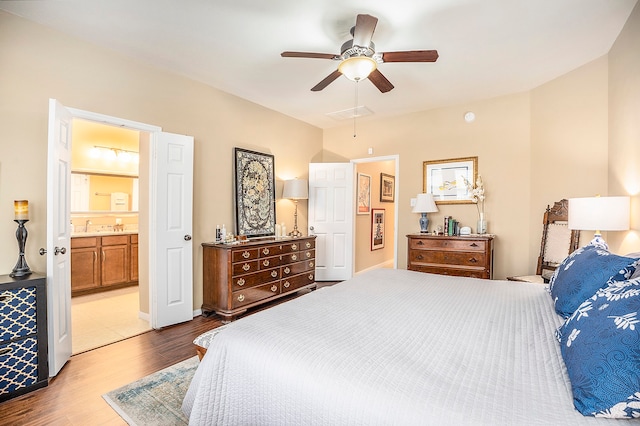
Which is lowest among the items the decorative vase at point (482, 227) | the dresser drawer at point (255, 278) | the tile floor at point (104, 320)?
the tile floor at point (104, 320)

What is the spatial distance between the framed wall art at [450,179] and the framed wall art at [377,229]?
1969 mm

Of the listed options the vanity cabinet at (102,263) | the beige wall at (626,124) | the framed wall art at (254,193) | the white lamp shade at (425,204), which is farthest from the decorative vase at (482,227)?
the vanity cabinet at (102,263)

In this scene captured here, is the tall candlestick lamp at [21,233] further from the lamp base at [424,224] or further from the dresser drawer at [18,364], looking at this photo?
the lamp base at [424,224]

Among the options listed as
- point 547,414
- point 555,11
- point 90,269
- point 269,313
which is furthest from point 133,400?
point 555,11

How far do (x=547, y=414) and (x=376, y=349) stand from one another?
1.82 ft

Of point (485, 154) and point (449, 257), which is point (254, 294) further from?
point (485, 154)

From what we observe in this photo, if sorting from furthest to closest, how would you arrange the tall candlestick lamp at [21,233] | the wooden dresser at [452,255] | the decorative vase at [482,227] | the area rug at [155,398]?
1. the decorative vase at [482,227]
2. the wooden dresser at [452,255]
3. the tall candlestick lamp at [21,233]
4. the area rug at [155,398]

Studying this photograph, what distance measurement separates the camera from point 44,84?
8.37 ft

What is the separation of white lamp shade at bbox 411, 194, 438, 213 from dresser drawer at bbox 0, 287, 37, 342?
4.13m

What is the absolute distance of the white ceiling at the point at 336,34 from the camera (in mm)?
2291

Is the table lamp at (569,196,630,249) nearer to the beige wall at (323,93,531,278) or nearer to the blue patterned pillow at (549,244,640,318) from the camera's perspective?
the blue patterned pillow at (549,244,640,318)

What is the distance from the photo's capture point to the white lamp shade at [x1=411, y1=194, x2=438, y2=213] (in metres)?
4.27

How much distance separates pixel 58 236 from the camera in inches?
94.9

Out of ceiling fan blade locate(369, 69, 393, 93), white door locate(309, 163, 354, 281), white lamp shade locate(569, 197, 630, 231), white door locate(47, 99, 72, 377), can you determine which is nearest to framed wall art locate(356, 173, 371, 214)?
white door locate(309, 163, 354, 281)
